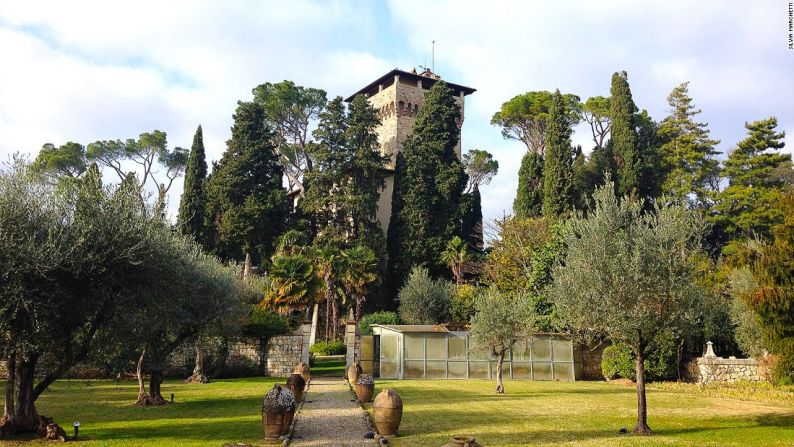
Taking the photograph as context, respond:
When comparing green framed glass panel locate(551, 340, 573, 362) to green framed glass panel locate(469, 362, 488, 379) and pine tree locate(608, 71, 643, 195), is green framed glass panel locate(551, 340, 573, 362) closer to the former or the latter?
green framed glass panel locate(469, 362, 488, 379)

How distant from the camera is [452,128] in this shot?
51.6m

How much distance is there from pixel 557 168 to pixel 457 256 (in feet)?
33.2

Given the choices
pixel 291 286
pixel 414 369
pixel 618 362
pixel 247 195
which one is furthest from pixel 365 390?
pixel 247 195

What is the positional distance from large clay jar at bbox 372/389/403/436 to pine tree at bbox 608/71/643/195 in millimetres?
39574

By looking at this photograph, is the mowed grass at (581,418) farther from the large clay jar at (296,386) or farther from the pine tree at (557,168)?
the pine tree at (557,168)

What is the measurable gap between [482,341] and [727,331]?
14188 millimetres

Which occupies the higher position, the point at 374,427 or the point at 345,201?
the point at 345,201

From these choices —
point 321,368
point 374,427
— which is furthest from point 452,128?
point 374,427

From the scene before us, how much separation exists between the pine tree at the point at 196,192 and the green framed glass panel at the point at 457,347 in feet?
84.3

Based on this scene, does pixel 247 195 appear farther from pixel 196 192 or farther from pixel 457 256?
pixel 457 256

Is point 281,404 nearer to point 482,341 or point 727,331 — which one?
point 482,341

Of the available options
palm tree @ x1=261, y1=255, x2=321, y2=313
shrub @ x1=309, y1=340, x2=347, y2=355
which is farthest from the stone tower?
palm tree @ x1=261, y1=255, x2=321, y2=313

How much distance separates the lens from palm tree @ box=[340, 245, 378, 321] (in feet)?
134

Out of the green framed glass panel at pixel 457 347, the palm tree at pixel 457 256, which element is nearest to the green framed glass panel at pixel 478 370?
the green framed glass panel at pixel 457 347
